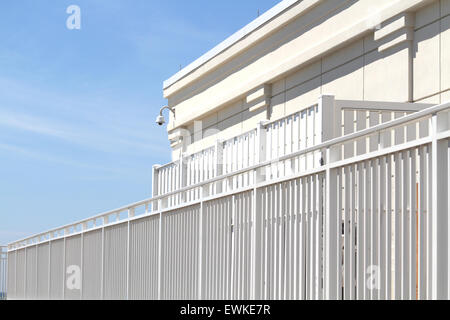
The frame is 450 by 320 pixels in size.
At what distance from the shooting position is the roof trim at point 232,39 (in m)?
22.8

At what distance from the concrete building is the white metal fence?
16 millimetres

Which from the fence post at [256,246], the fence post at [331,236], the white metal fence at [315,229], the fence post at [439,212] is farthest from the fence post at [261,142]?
the fence post at [439,212]

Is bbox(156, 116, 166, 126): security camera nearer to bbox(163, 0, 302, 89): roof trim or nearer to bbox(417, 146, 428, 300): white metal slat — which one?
bbox(163, 0, 302, 89): roof trim

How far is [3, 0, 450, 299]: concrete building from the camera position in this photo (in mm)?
7016

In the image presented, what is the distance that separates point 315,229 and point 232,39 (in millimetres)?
18367

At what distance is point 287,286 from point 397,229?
244cm

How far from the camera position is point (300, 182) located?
8977mm

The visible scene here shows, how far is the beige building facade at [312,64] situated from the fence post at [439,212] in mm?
8907

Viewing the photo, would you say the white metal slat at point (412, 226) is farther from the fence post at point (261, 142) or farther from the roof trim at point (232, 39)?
the roof trim at point (232, 39)

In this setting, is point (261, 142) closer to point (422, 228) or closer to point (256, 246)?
point (256, 246)

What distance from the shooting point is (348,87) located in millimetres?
18719
